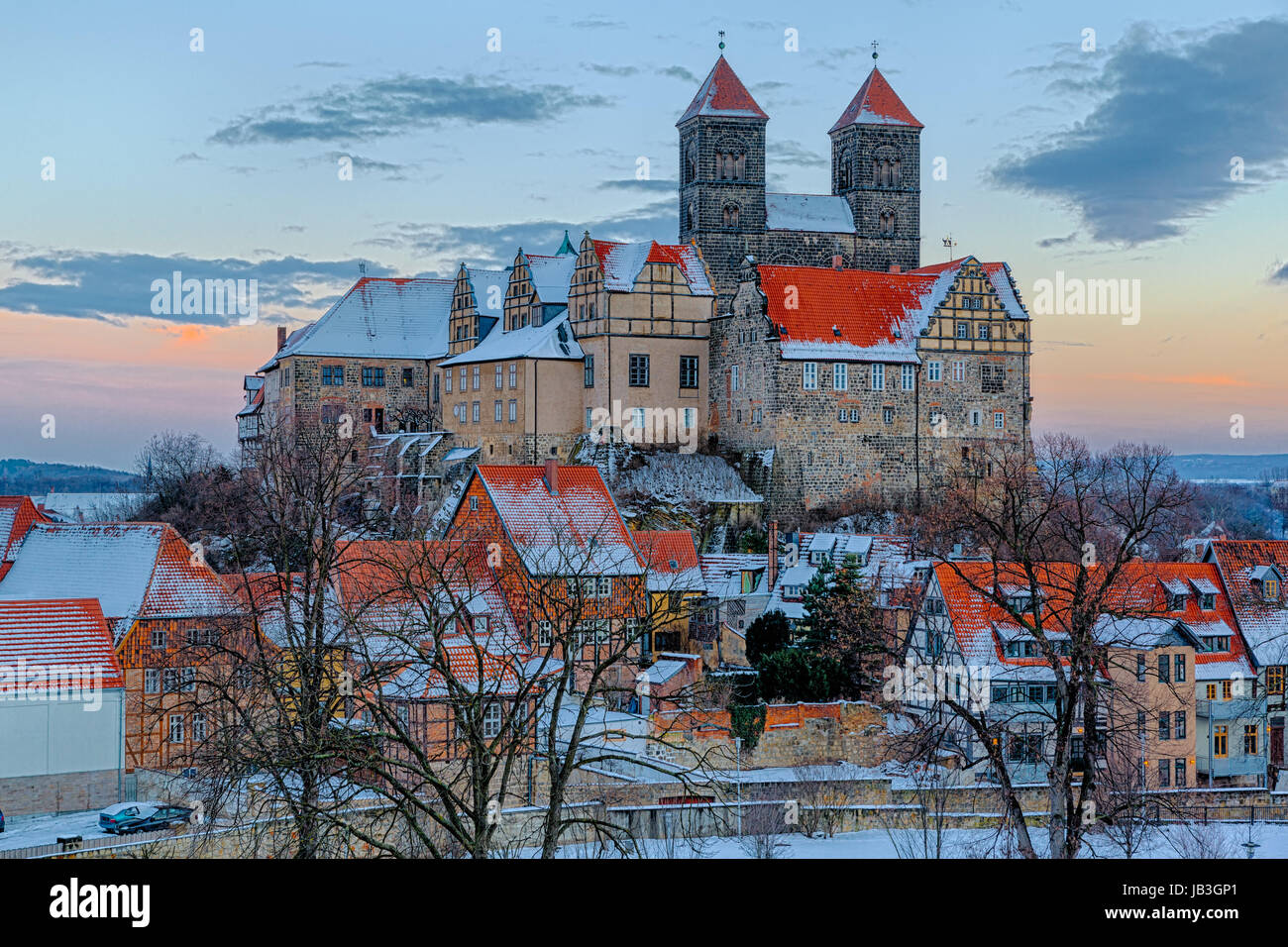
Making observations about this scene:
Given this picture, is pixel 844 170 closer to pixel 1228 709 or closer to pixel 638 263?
pixel 638 263

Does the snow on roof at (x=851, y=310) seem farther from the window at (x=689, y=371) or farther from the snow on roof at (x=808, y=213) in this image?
the snow on roof at (x=808, y=213)

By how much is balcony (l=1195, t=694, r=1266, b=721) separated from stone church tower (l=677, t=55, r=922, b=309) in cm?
3267

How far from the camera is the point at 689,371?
54.3 metres

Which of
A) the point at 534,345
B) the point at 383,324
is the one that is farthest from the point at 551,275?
the point at 383,324

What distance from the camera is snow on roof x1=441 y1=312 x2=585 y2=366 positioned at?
54531mm

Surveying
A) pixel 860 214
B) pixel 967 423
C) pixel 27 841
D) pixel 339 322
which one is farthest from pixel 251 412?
pixel 27 841

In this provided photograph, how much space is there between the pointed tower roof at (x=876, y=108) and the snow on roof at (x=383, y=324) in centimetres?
1871

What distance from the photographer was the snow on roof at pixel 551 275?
57.3 m

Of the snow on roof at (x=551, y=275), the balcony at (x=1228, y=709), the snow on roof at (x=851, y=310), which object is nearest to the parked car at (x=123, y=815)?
the balcony at (x=1228, y=709)

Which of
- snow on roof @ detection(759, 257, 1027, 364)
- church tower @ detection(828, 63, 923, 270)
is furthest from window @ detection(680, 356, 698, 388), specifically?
church tower @ detection(828, 63, 923, 270)

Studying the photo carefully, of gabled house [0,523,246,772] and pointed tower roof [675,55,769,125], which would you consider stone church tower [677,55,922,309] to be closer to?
pointed tower roof [675,55,769,125]
